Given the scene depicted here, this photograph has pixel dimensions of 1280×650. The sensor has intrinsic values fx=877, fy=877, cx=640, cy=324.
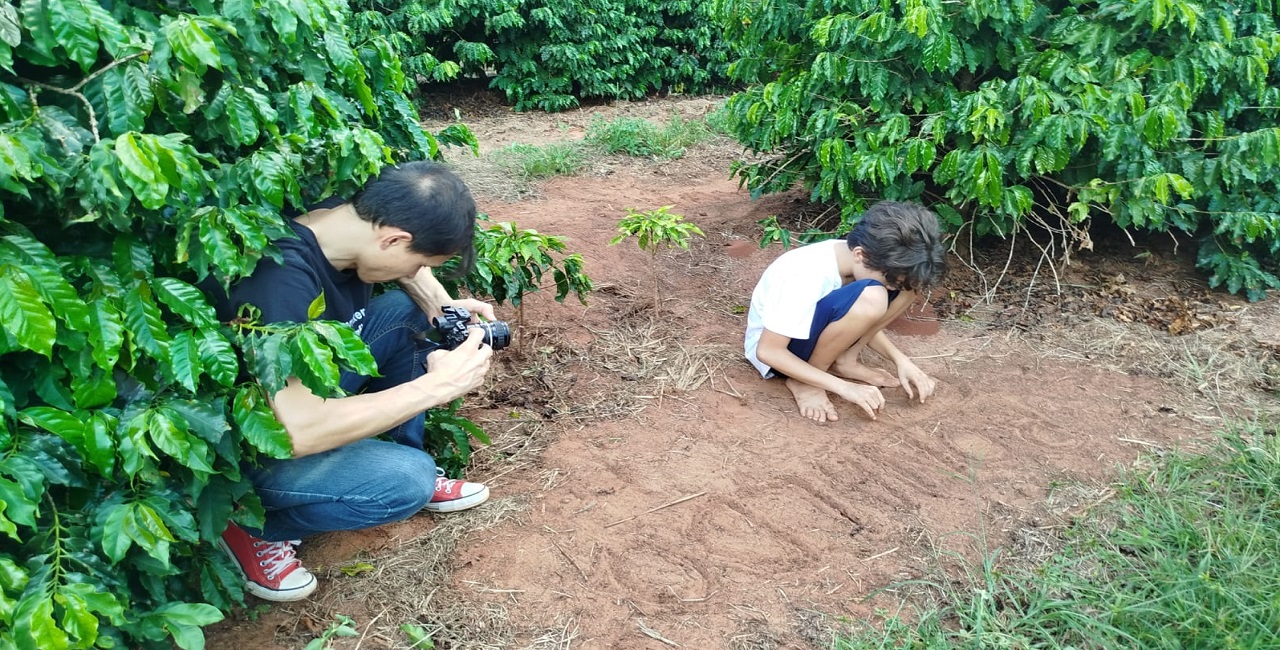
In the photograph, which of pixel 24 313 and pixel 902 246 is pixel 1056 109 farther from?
pixel 24 313

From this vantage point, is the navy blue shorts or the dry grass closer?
the dry grass

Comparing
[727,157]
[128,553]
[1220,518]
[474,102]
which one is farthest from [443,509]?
[474,102]

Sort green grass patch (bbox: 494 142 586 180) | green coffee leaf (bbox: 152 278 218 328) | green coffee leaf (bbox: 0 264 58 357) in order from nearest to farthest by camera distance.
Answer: green coffee leaf (bbox: 0 264 58 357)
green coffee leaf (bbox: 152 278 218 328)
green grass patch (bbox: 494 142 586 180)

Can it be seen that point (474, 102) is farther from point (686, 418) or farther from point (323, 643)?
point (323, 643)

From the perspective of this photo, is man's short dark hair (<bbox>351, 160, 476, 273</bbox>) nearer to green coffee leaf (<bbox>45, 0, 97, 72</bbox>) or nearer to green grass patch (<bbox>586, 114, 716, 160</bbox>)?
green coffee leaf (<bbox>45, 0, 97, 72</bbox>)

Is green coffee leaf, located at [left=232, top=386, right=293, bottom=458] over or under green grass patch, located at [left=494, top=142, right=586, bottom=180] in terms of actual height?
over

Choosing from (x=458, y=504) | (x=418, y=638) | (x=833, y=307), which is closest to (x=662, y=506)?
(x=458, y=504)

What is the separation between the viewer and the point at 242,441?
2018 mm

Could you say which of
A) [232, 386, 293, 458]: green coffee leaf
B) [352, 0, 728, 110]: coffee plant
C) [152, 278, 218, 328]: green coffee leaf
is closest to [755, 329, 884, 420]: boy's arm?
[232, 386, 293, 458]: green coffee leaf

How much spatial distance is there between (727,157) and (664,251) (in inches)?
92.9

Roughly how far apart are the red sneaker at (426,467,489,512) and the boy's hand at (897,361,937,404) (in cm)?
158

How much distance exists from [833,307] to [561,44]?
631 centimetres

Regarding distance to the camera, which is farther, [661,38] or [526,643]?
[661,38]

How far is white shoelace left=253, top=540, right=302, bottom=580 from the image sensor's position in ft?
7.55
